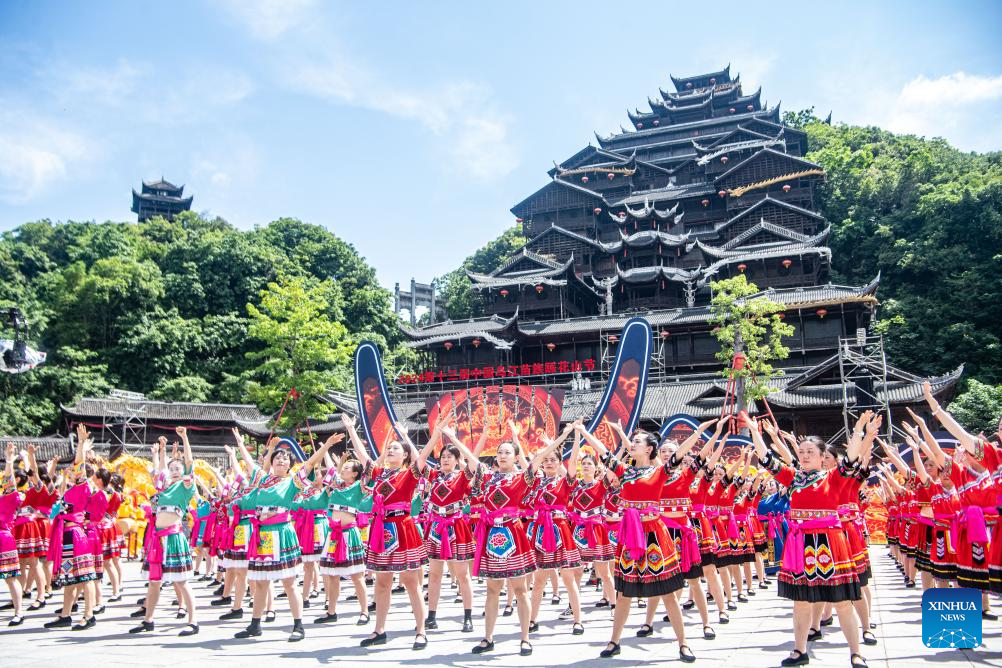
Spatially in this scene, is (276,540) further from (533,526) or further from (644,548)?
(644,548)

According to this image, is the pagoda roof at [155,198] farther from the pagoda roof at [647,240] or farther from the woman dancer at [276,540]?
the woman dancer at [276,540]

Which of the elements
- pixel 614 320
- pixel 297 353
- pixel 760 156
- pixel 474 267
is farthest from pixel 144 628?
pixel 474 267

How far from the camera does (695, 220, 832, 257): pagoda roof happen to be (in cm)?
4056

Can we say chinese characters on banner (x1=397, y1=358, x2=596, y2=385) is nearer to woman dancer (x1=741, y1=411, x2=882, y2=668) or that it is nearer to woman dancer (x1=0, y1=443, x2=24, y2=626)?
woman dancer (x1=0, y1=443, x2=24, y2=626)

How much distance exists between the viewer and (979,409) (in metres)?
27.3

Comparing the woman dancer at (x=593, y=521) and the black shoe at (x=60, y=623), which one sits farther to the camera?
the woman dancer at (x=593, y=521)

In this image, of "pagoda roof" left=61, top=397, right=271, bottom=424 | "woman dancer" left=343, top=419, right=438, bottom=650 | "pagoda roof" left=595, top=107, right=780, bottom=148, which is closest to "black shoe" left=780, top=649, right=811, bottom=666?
"woman dancer" left=343, top=419, right=438, bottom=650

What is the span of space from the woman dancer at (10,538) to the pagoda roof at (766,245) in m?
37.9

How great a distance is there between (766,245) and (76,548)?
40.1 m

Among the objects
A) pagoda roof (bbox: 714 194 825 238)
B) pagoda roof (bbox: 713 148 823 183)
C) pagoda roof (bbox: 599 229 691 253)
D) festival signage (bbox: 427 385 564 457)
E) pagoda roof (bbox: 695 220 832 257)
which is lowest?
festival signage (bbox: 427 385 564 457)

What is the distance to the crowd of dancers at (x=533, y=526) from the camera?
6.08 meters

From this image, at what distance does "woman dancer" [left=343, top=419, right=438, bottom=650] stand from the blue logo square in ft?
13.9

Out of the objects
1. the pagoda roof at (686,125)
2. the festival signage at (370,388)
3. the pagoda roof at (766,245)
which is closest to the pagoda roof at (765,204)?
the pagoda roof at (766,245)

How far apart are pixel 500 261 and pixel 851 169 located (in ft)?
83.1
